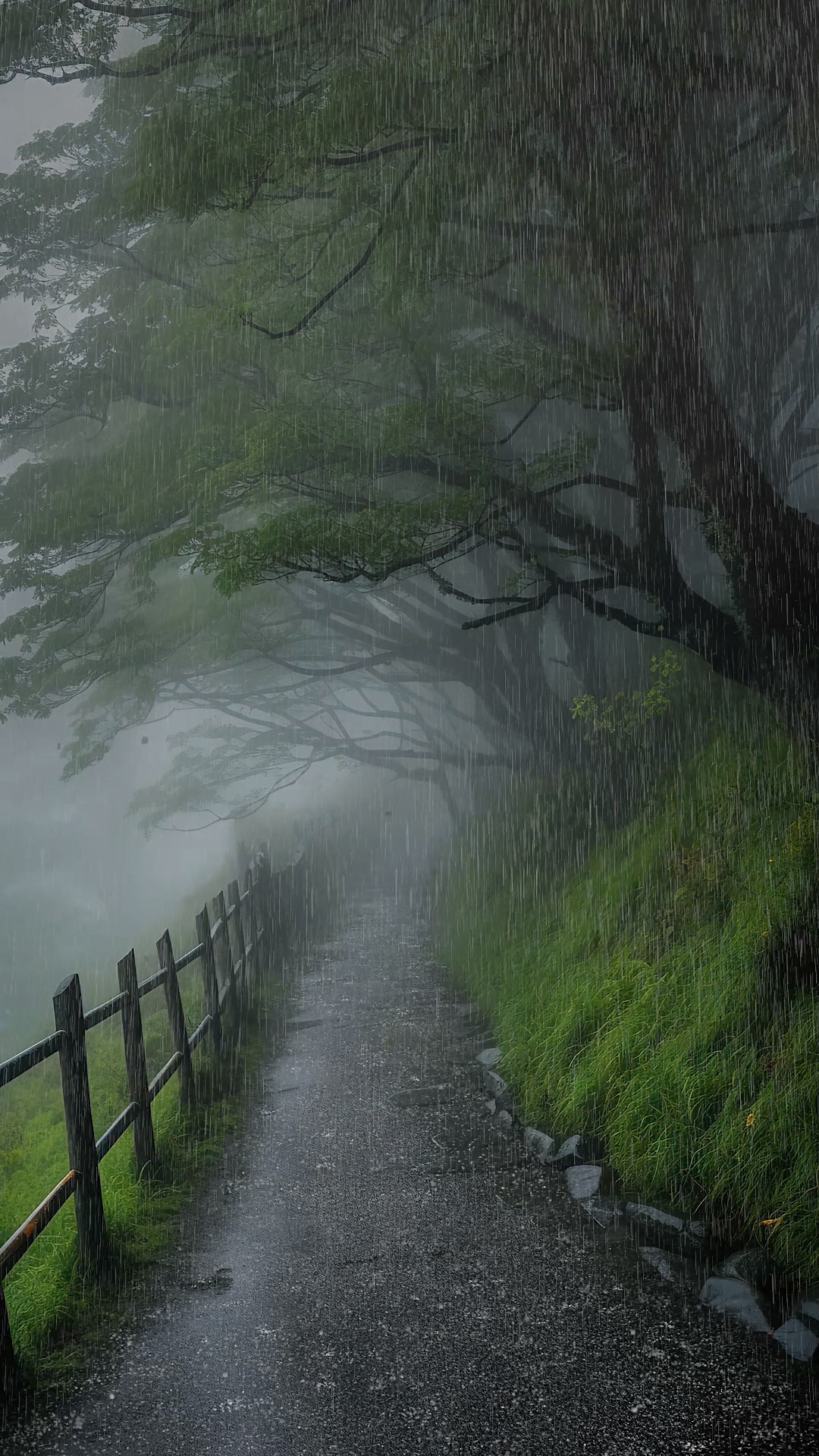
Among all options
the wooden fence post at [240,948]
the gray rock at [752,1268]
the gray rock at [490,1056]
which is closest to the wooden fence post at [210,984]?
the wooden fence post at [240,948]

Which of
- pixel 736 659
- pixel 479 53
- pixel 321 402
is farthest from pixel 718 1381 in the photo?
pixel 321 402

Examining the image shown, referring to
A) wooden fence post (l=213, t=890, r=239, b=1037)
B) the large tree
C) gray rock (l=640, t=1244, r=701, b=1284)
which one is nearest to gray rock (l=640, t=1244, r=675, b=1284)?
gray rock (l=640, t=1244, r=701, b=1284)

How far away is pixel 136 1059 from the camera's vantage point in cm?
550

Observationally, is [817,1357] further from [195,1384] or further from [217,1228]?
[217,1228]

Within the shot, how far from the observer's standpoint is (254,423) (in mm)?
9406

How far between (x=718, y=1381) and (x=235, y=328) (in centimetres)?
708

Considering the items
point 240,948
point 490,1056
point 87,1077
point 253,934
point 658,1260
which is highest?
point 87,1077

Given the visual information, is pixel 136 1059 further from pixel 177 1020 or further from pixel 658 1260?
pixel 658 1260

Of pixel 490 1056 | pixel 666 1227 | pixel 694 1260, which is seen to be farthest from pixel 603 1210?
pixel 490 1056

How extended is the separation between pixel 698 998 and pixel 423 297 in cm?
600

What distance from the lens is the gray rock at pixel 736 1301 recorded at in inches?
157

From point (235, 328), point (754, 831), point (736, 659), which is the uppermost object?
point (235, 328)

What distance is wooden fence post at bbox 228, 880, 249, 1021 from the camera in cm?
986

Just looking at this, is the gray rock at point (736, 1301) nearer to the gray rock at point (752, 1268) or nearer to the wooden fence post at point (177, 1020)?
the gray rock at point (752, 1268)
